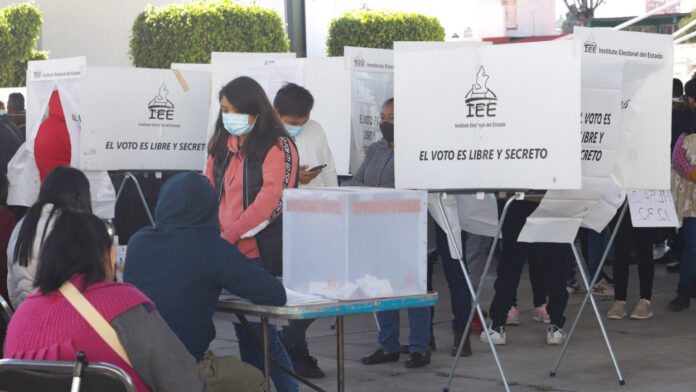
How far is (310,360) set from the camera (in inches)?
246

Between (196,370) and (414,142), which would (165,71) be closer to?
(414,142)

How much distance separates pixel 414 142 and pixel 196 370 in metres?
2.52

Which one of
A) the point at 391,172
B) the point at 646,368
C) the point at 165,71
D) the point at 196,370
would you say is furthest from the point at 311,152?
the point at 196,370

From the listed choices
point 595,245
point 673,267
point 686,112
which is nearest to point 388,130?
point 595,245

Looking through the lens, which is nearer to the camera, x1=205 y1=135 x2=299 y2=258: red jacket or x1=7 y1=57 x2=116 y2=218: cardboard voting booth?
x1=205 y1=135 x2=299 y2=258: red jacket

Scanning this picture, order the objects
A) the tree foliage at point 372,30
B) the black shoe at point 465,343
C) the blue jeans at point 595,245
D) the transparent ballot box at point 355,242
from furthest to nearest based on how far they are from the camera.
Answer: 1. the tree foliage at point 372,30
2. the blue jeans at point 595,245
3. the black shoe at point 465,343
4. the transparent ballot box at point 355,242

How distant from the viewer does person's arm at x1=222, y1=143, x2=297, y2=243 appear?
5.14 m

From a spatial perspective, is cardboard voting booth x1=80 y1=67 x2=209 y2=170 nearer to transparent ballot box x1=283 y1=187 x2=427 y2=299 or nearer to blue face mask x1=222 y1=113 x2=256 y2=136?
blue face mask x1=222 y1=113 x2=256 y2=136

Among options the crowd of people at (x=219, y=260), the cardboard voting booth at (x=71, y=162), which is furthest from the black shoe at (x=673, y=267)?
the cardboard voting booth at (x=71, y=162)

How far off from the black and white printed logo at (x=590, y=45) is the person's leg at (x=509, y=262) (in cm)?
142

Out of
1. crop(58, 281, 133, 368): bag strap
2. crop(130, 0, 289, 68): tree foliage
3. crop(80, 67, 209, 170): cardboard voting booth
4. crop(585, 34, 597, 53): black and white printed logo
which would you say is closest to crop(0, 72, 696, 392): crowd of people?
crop(58, 281, 133, 368): bag strap

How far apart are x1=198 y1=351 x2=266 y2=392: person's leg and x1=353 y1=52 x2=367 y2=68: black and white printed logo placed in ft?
12.8

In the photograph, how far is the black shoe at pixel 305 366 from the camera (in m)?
6.14

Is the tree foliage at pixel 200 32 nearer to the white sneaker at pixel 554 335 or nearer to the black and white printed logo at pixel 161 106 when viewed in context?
the black and white printed logo at pixel 161 106
